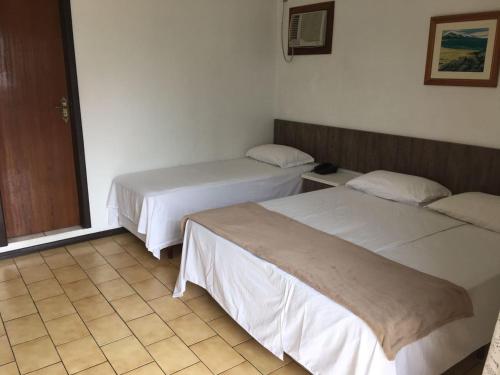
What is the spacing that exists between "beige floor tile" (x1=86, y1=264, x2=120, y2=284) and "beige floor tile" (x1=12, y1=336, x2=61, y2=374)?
655 millimetres

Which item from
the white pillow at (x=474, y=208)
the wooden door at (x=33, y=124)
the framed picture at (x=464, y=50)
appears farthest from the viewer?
the wooden door at (x=33, y=124)

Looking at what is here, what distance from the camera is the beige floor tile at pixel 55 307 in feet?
8.01

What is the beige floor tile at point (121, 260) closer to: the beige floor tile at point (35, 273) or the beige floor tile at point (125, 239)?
the beige floor tile at point (125, 239)

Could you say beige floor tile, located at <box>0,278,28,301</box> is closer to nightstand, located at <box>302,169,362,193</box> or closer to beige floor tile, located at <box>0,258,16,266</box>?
beige floor tile, located at <box>0,258,16,266</box>

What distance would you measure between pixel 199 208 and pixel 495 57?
2.21 meters

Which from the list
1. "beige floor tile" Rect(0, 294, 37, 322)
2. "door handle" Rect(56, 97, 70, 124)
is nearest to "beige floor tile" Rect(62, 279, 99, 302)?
"beige floor tile" Rect(0, 294, 37, 322)

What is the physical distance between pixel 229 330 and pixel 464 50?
2.30 metres

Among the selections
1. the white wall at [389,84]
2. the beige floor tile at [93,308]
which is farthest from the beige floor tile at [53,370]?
the white wall at [389,84]

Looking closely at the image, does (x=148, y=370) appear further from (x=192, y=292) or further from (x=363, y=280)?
(x=363, y=280)

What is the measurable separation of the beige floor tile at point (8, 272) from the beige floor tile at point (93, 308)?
0.65 metres

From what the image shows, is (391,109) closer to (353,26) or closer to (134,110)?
(353,26)

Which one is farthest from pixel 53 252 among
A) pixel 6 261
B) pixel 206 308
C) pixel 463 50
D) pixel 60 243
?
pixel 463 50

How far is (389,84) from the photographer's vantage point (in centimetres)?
325

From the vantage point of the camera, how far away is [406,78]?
313 cm
